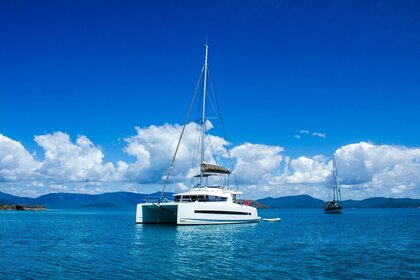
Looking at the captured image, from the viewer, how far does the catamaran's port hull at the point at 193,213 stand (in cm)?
4372

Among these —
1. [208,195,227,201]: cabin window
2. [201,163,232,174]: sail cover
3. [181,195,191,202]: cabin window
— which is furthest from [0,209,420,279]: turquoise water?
[201,163,232,174]: sail cover

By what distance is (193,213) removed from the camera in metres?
43.9

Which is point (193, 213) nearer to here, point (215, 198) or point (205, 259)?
point (215, 198)

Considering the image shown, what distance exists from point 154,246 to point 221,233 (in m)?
10.6

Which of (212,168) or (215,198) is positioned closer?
(215,198)

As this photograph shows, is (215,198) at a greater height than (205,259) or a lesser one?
greater

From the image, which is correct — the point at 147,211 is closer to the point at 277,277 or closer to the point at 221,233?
the point at 221,233

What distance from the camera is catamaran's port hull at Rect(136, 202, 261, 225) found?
4372cm

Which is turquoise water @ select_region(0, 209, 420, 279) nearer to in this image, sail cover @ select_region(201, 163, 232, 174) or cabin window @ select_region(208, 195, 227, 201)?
cabin window @ select_region(208, 195, 227, 201)

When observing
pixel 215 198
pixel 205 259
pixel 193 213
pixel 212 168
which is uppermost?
pixel 212 168

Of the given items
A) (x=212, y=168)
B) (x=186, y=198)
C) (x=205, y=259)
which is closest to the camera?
(x=205, y=259)

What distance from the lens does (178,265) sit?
21.7 metres

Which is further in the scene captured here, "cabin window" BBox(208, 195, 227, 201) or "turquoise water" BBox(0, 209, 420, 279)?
"cabin window" BBox(208, 195, 227, 201)

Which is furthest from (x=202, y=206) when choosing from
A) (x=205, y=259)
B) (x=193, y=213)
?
(x=205, y=259)
